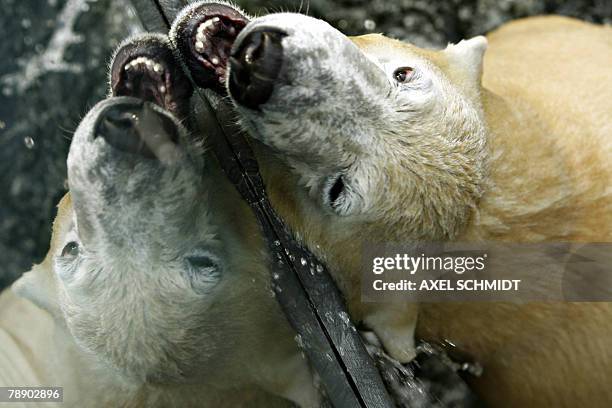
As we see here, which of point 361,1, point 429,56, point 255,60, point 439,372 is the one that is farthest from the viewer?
point 361,1

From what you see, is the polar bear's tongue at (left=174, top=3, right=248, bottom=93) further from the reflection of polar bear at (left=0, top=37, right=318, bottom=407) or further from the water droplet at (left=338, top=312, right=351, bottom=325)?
the water droplet at (left=338, top=312, right=351, bottom=325)

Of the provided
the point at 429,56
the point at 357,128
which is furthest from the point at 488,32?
the point at 357,128

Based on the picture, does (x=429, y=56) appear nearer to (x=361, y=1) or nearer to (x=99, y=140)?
(x=99, y=140)

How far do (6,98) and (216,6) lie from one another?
4.04ft

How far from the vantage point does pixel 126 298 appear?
1754 millimetres

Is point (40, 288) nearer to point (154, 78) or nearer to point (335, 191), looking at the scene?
point (154, 78)

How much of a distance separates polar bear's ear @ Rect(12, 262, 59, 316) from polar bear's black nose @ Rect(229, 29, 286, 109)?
853 millimetres

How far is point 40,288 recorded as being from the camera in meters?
2.09

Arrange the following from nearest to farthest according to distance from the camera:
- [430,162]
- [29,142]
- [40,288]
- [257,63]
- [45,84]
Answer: [257,63], [430,162], [40,288], [29,142], [45,84]

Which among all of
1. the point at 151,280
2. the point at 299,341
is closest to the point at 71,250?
the point at 151,280

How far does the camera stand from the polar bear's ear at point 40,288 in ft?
6.61

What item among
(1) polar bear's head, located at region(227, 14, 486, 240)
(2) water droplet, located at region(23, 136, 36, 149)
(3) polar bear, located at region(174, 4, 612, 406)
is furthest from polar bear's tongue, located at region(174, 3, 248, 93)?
(2) water droplet, located at region(23, 136, 36, 149)

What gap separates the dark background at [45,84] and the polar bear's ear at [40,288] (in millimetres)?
69

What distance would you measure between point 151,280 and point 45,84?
4.65ft
